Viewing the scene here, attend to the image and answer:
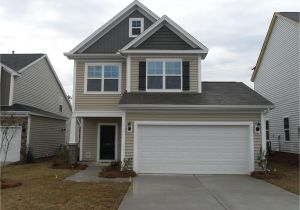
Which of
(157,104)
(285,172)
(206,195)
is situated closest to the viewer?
(206,195)

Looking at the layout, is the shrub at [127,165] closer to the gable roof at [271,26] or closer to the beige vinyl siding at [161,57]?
the beige vinyl siding at [161,57]

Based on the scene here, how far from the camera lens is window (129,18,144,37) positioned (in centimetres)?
1914

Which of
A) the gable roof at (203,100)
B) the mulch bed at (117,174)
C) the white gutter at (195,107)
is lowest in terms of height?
the mulch bed at (117,174)

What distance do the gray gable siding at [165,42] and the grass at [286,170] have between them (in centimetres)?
742

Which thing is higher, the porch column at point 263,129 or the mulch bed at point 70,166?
the porch column at point 263,129

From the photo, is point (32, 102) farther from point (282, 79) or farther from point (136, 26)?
point (282, 79)

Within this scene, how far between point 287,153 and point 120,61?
1120cm

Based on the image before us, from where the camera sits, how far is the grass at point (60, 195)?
8.49 meters

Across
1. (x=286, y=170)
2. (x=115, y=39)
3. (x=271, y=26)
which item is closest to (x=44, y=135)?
(x=115, y=39)

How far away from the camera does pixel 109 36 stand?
1875 cm

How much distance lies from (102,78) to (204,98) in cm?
553

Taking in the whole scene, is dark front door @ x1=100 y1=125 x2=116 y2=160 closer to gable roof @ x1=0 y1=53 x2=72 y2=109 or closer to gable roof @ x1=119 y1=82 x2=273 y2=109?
gable roof @ x1=119 y1=82 x2=273 y2=109

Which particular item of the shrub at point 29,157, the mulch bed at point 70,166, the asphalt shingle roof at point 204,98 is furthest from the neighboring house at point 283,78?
the shrub at point 29,157

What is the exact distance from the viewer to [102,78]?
17766mm
